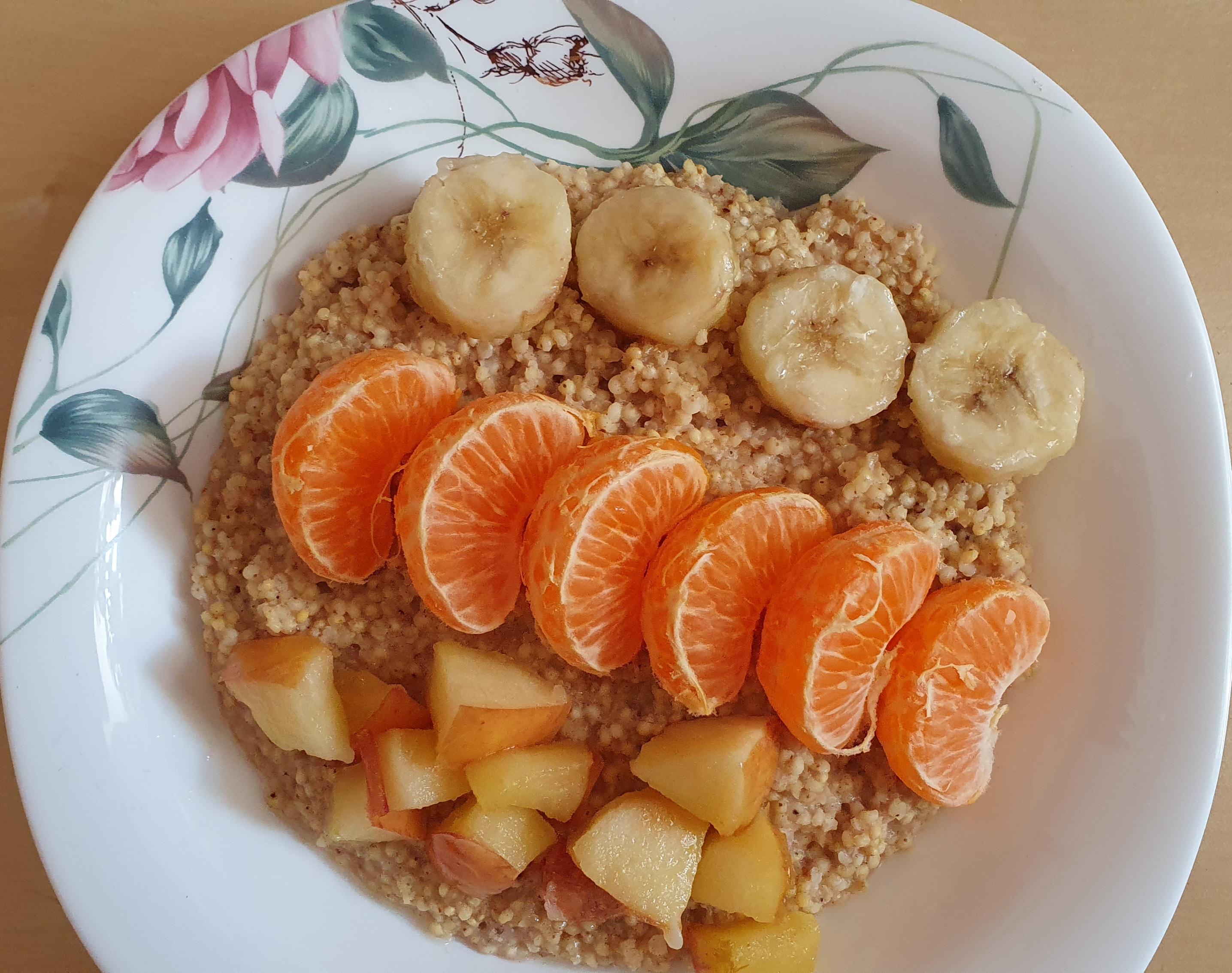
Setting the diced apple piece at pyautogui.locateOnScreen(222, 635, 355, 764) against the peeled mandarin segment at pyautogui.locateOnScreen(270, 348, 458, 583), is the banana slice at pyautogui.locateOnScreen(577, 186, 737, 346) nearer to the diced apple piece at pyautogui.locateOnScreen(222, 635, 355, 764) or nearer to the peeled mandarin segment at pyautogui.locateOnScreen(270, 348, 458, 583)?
the peeled mandarin segment at pyautogui.locateOnScreen(270, 348, 458, 583)

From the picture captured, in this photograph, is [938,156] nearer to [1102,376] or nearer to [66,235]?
[1102,376]

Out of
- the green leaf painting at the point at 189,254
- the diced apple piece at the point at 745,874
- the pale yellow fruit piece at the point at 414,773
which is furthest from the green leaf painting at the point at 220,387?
the diced apple piece at the point at 745,874

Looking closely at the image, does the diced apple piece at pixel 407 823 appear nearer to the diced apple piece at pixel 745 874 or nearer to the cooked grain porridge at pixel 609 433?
the cooked grain porridge at pixel 609 433

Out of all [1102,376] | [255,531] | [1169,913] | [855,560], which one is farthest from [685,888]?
[1102,376]

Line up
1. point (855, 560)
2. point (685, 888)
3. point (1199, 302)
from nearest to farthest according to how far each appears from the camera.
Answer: point (855, 560), point (685, 888), point (1199, 302)

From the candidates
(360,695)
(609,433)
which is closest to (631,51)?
(609,433)
